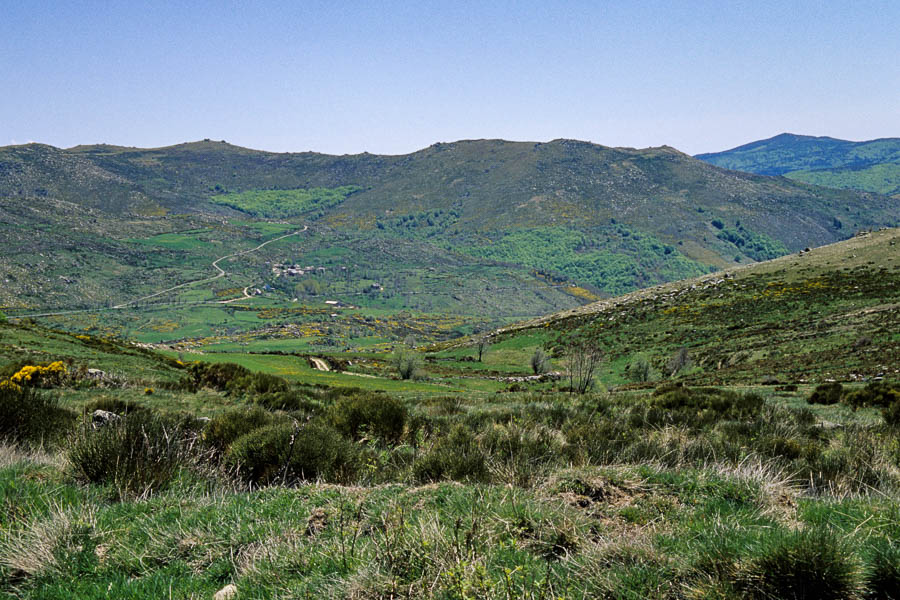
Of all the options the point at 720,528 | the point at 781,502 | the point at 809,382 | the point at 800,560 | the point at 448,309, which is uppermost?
the point at 800,560

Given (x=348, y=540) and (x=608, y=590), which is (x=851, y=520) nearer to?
(x=608, y=590)

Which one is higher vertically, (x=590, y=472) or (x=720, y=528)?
(x=720, y=528)

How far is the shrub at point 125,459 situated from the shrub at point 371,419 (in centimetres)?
339

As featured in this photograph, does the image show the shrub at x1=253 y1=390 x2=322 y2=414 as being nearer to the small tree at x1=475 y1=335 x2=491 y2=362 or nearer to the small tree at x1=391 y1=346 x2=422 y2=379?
the small tree at x1=391 y1=346 x2=422 y2=379

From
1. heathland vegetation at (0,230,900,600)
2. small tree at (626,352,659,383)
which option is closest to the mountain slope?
small tree at (626,352,659,383)

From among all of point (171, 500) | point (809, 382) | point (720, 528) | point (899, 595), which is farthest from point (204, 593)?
point (809, 382)

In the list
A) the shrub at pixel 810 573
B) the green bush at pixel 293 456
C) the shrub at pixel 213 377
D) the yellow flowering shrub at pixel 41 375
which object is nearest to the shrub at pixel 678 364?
the shrub at pixel 213 377

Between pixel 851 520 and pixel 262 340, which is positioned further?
pixel 262 340

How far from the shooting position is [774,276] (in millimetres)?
56656

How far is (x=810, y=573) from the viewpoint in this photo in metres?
2.72

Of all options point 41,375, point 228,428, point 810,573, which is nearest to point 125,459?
point 228,428

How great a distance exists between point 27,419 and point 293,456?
494 centimetres

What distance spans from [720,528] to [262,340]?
11531 cm

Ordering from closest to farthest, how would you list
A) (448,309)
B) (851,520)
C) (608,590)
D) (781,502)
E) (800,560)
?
1. (800,560)
2. (608,590)
3. (851,520)
4. (781,502)
5. (448,309)
